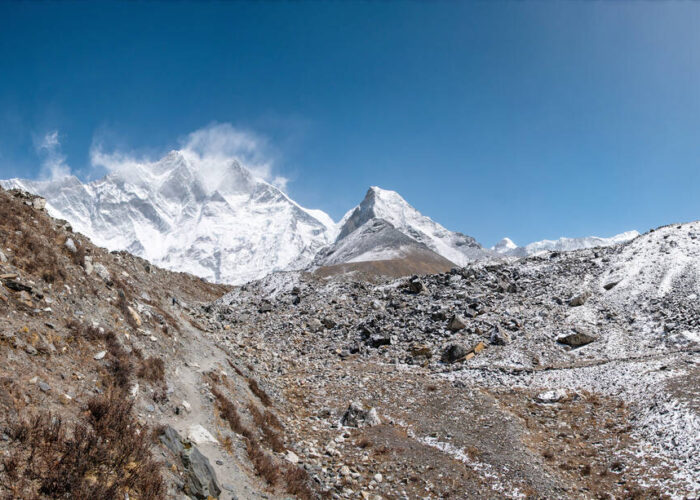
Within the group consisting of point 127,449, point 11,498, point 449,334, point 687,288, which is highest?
point 687,288

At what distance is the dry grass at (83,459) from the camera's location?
248 inches

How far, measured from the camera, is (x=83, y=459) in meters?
6.96

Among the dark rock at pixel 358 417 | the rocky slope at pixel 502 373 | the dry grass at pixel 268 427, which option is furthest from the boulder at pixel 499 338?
the dry grass at pixel 268 427

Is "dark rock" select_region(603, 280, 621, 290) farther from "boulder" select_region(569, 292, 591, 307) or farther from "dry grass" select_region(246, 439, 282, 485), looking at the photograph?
"dry grass" select_region(246, 439, 282, 485)

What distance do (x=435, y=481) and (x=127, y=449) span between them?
10.5 meters

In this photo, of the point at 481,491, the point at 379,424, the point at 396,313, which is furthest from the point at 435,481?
Result: the point at 396,313

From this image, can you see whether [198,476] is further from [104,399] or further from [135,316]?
[135,316]

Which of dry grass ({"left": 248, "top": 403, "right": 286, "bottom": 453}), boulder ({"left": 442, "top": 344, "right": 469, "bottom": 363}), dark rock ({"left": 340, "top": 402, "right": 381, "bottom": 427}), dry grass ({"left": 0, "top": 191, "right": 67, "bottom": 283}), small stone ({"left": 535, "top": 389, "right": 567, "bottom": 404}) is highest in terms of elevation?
boulder ({"left": 442, "top": 344, "right": 469, "bottom": 363})

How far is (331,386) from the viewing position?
23.1 meters

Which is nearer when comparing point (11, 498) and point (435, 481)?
point (11, 498)

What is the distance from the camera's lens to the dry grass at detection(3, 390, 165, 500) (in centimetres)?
629

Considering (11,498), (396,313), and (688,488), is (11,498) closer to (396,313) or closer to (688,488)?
(688,488)

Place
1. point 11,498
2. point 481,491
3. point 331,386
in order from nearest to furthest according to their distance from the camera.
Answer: point 11,498
point 481,491
point 331,386

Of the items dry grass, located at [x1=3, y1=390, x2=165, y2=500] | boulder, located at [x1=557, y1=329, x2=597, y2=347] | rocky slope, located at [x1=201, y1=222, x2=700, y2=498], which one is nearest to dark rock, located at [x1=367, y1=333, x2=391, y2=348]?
rocky slope, located at [x1=201, y1=222, x2=700, y2=498]
